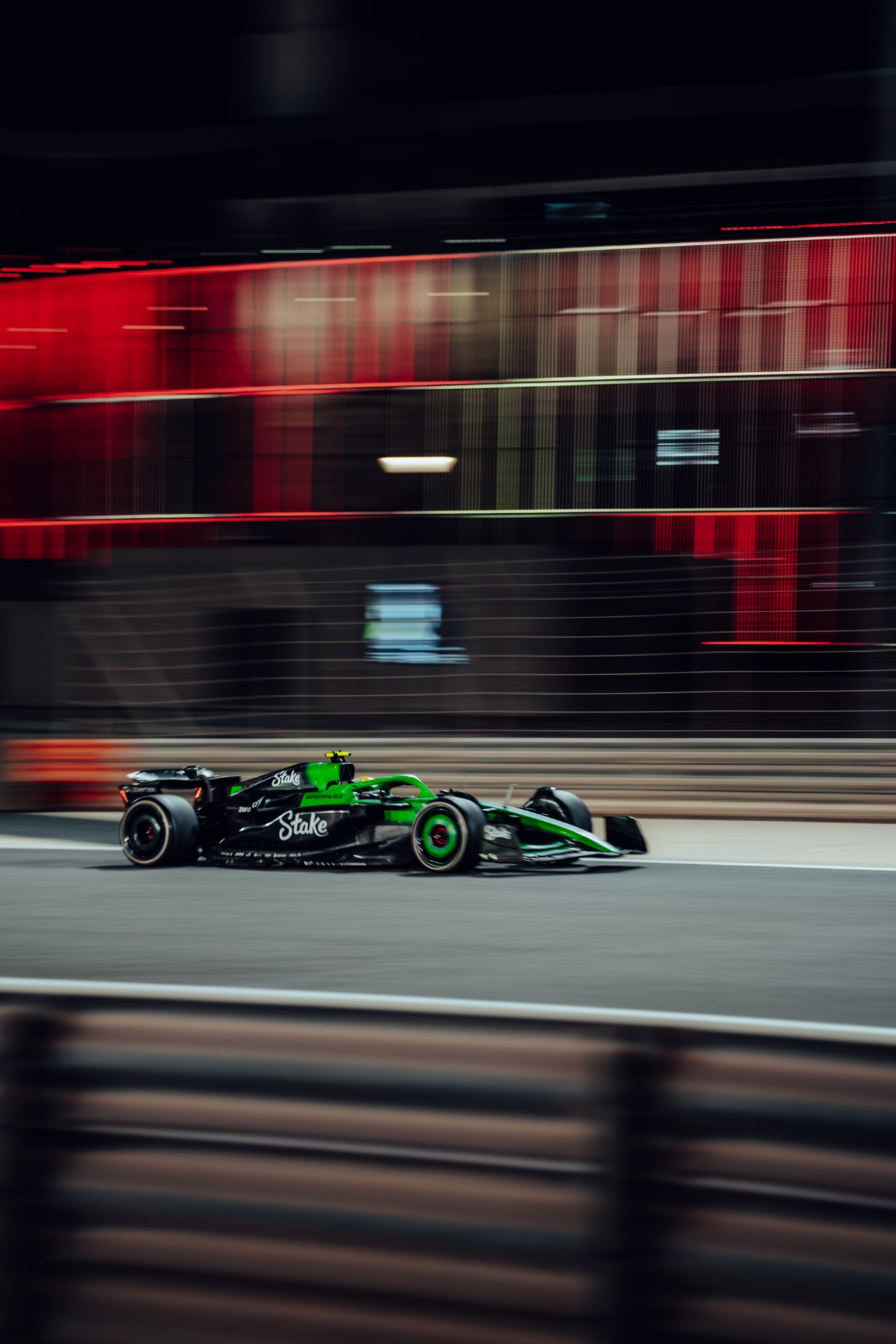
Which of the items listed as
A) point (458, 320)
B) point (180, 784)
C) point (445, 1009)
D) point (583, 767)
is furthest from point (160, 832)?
point (458, 320)

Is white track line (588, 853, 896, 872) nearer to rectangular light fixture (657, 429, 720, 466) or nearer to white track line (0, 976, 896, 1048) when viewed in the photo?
rectangular light fixture (657, 429, 720, 466)

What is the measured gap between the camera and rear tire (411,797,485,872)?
394 inches

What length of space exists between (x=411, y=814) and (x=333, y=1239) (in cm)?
771

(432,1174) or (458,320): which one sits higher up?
(458,320)

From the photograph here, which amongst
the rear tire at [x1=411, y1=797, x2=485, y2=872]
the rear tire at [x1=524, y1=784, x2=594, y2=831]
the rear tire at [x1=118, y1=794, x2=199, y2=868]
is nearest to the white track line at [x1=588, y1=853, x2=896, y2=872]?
the rear tire at [x1=524, y1=784, x2=594, y2=831]

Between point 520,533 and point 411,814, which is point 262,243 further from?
point 411,814

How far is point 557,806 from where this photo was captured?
434 inches

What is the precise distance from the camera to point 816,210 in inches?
815

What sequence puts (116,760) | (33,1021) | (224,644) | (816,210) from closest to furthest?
(33,1021)
(116,760)
(224,644)
(816,210)

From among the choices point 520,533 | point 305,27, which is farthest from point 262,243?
point 520,533

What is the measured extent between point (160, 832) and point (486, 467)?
28.7 ft

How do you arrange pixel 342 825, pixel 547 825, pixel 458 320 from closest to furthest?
pixel 547 825
pixel 342 825
pixel 458 320

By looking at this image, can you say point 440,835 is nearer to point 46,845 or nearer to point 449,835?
point 449,835

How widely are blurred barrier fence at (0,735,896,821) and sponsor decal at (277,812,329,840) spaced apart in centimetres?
431
